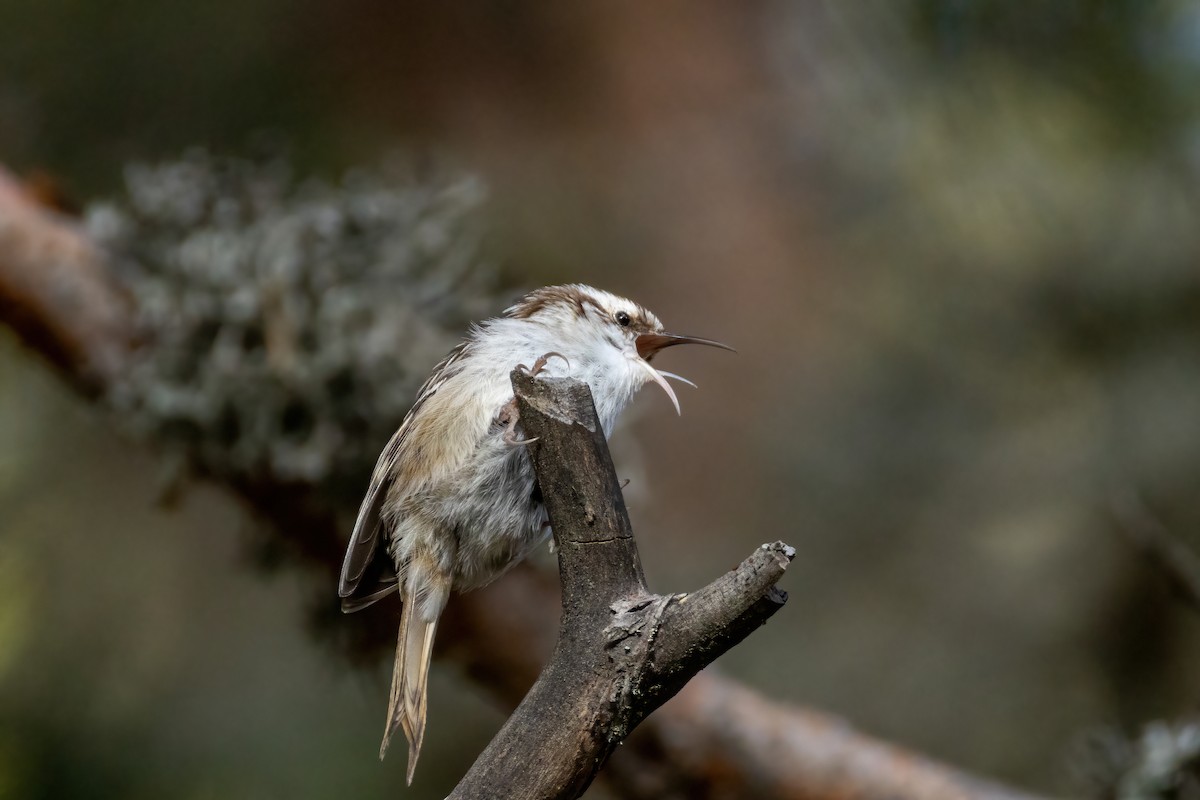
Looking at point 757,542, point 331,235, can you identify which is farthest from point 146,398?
point 757,542

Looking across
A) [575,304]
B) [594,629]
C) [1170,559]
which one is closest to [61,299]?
[575,304]

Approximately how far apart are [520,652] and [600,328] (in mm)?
1094

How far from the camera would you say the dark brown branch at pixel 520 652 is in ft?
6.87

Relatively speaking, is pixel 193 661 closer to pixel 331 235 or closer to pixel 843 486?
pixel 331 235

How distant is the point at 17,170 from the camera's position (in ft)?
8.43

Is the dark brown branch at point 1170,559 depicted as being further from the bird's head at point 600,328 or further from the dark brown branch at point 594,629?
the dark brown branch at point 594,629

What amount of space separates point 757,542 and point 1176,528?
4.36 ft

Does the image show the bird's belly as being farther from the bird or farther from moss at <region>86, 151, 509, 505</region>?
moss at <region>86, 151, 509, 505</region>

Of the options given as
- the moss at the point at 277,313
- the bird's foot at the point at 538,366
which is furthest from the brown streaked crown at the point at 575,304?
the moss at the point at 277,313

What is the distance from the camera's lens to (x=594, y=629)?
89 cm

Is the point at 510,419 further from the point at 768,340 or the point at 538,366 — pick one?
the point at 768,340

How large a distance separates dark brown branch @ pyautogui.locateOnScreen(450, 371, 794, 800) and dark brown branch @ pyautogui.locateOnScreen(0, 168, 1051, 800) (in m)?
1.25

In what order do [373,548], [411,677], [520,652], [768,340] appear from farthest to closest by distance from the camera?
[768,340] < [520,652] < [373,548] < [411,677]

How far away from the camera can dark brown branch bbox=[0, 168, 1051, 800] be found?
2.09 m
